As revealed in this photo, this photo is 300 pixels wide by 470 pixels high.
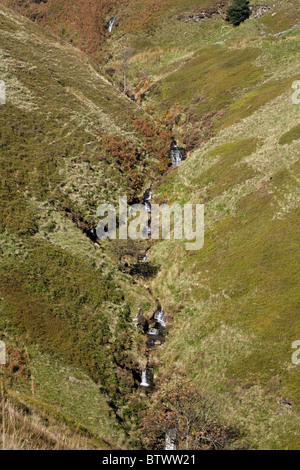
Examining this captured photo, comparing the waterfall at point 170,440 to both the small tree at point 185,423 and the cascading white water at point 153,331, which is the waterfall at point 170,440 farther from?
the cascading white water at point 153,331

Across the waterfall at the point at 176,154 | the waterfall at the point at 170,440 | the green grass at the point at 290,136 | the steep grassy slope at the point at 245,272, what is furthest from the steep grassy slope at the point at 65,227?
the green grass at the point at 290,136

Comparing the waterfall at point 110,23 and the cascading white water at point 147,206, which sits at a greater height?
the waterfall at point 110,23

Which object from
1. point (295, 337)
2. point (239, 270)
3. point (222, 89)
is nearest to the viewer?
point (295, 337)

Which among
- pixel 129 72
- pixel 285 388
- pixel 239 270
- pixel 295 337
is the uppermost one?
pixel 129 72

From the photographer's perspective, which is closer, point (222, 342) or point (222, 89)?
point (222, 342)

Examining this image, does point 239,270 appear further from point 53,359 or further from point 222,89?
point 222,89

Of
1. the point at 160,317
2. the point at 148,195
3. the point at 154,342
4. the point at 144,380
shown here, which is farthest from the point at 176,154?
the point at 144,380

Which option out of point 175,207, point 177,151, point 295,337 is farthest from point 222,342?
point 177,151
